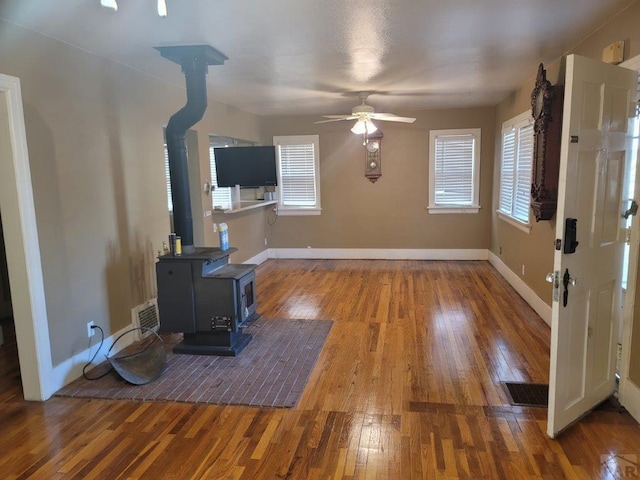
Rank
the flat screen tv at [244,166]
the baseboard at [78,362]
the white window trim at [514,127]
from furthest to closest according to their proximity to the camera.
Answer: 1. the flat screen tv at [244,166]
2. the white window trim at [514,127]
3. the baseboard at [78,362]

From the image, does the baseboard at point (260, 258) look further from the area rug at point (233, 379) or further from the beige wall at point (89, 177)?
the area rug at point (233, 379)

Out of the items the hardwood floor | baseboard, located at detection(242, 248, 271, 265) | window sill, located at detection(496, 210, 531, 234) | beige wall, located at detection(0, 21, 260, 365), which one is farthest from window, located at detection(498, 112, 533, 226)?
beige wall, located at detection(0, 21, 260, 365)

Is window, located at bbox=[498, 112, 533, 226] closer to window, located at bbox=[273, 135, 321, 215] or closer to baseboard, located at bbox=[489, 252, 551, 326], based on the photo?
baseboard, located at bbox=[489, 252, 551, 326]

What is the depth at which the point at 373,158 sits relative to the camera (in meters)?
7.31

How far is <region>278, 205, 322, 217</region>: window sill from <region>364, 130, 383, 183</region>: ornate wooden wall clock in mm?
1051

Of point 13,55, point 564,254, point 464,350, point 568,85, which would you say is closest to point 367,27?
point 568,85

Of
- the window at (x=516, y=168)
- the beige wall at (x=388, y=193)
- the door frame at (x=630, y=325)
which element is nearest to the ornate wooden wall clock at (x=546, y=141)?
the window at (x=516, y=168)

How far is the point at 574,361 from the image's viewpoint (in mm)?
2490

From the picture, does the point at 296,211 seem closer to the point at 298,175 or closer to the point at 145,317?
the point at 298,175

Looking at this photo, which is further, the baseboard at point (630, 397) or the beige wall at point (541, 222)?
the beige wall at point (541, 222)

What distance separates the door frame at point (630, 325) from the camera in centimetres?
261

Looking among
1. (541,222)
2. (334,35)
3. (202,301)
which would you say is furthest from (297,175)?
(334,35)

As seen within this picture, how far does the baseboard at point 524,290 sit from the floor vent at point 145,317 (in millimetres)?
3776

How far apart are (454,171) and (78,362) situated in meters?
5.87
